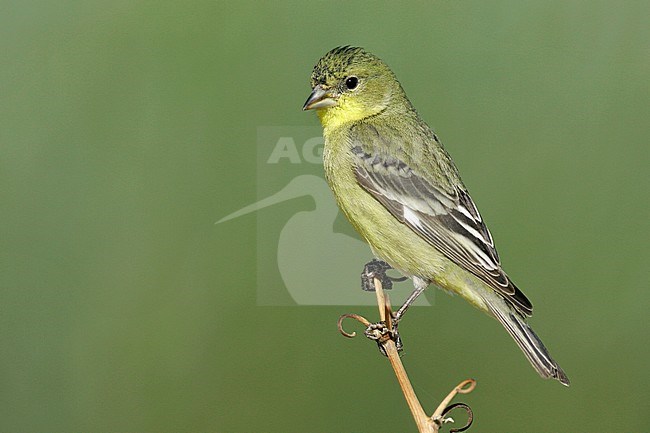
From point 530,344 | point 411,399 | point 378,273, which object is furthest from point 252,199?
point 411,399

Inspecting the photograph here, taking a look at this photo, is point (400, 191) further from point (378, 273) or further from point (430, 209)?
point (378, 273)

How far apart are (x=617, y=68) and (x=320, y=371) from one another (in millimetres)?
2035

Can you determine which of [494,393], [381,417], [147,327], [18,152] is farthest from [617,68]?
[18,152]

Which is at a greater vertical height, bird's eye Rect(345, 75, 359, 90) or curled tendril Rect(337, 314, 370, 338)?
bird's eye Rect(345, 75, 359, 90)

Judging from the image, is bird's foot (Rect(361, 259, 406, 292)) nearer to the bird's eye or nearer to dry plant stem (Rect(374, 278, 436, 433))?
the bird's eye

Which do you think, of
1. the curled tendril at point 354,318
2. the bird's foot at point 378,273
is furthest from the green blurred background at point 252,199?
the curled tendril at point 354,318

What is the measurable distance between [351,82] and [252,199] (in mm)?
966

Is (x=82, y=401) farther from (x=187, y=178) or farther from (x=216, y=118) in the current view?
(x=216, y=118)

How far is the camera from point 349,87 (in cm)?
338

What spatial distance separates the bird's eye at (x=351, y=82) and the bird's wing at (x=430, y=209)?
25 cm

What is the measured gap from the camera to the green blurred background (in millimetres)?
3926

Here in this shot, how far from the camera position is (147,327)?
13.3 feet

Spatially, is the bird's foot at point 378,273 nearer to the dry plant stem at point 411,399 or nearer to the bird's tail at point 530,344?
the bird's tail at point 530,344

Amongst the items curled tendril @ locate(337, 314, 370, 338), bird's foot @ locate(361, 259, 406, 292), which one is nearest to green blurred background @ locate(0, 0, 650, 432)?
bird's foot @ locate(361, 259, 406, 292)
